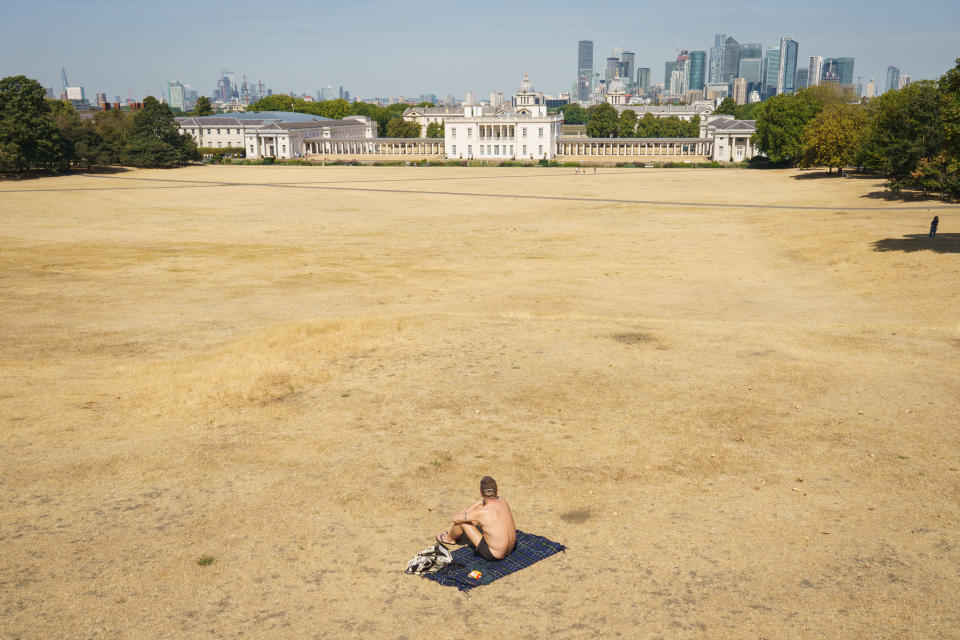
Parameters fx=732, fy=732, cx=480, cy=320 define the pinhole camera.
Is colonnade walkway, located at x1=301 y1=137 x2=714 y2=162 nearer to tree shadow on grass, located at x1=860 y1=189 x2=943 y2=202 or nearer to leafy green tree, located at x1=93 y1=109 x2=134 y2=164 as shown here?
leafy green tree, located at x1=93 y1=109 x2=134 y2=164

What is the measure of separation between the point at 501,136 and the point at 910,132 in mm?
120567

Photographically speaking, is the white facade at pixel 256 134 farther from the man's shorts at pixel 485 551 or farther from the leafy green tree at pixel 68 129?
the man's shorts at pixel 485 551

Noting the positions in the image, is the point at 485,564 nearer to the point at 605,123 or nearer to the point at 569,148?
the point at 569,148

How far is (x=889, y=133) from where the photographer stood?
68125mm

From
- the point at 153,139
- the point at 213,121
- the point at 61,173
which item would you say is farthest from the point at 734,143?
the point at 213,121

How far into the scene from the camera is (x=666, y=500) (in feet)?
44.9

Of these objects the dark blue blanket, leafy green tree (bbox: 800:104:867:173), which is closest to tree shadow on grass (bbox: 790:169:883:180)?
leafy green tree (bbox: 800:104:867:173)

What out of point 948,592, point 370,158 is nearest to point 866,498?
point 948,592

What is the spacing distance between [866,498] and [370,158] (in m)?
168

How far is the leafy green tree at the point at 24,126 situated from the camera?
319ft

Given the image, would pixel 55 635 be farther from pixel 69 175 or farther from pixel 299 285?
pixel 69 175

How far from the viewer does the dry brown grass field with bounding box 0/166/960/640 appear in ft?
34.7

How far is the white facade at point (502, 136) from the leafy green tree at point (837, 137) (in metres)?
86.7

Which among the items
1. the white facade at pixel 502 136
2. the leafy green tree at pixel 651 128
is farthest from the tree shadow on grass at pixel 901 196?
the leafy green tree at pixel 651 128
